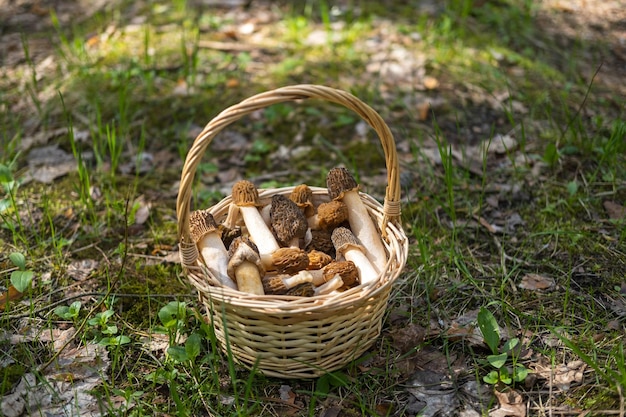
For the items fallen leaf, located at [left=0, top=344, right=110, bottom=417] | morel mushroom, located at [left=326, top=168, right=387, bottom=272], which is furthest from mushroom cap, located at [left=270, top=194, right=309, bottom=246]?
fallen leaf, located at [left=0, top=344, right=110, bottom=417]

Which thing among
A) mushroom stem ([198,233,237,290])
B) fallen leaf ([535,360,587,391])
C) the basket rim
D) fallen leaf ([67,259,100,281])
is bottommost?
fallen leaf ([67,259,100,281])

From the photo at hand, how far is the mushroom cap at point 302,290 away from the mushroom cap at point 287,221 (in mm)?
369

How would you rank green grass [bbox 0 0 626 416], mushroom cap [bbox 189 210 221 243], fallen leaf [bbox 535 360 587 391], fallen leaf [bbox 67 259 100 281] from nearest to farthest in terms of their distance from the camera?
fallen leaf [bbox 535 360 587 391] < green grass [bbox 0 0 626 416] < mushroom cap [bbox 189 210 221 243] < fallen leaf [bbox 67 259 100 281]

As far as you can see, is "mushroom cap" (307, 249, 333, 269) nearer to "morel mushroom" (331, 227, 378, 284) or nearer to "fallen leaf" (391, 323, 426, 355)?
"morel mushroom" (331, 227, 378, 284)

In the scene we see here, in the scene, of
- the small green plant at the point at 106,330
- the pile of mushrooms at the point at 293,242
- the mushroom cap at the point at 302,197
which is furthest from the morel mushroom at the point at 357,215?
the small green plant at the point at 106,330

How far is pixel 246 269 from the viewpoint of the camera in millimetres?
2301

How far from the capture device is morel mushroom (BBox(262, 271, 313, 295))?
2.26 m

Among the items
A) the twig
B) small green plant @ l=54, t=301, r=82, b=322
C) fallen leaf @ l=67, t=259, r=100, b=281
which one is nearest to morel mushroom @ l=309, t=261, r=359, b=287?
the twig

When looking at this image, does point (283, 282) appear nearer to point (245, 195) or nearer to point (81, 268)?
point (245, 195)

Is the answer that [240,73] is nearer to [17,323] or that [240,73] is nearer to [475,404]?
[17,323]

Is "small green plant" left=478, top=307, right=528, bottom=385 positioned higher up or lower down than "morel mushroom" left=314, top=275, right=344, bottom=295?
lower down

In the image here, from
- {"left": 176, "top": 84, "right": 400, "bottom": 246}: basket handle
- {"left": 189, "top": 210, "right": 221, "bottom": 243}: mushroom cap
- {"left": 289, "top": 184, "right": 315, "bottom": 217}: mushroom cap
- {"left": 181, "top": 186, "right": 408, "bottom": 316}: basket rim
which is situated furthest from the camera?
{"left": 289, "top": 184, "right": 315, "bottom": 217}: mushroom cap

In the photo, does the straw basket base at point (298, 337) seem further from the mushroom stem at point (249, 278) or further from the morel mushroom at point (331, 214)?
the morel mushroom at point (331, 214)

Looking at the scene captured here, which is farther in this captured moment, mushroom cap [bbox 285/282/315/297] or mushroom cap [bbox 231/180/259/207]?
mushroom cap [bbox 231/180/259/207]
